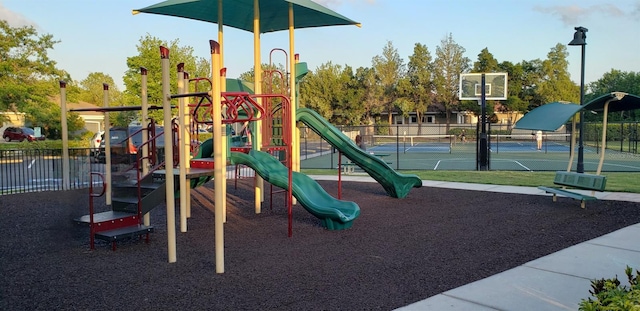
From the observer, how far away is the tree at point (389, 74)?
2554 inches

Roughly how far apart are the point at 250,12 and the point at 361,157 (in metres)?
4.08

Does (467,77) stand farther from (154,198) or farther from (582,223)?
(154,198)

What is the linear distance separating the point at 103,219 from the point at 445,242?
5141 mm

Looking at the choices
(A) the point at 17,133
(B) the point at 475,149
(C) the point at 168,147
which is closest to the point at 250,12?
(C) the point at 168,147

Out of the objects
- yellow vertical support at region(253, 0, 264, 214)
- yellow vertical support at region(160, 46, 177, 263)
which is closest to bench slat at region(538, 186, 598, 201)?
yellow vertical support at region(253, 0, 264, 214)

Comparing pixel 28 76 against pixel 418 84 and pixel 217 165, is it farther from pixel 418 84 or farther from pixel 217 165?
pixel 418 84

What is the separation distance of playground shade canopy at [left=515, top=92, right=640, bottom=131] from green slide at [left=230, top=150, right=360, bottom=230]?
3.70 metres

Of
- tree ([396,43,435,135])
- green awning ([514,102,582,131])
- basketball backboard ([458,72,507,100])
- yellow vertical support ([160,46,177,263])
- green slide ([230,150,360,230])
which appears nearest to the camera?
yellow vertical support ([160,46,177,263])

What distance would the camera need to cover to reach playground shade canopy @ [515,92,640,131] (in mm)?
9414

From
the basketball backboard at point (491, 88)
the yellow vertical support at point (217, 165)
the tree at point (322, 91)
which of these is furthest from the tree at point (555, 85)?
the yellow vertical support at point (217, 165)

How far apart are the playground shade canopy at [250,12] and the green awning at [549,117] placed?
411cm

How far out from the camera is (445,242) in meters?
7.52

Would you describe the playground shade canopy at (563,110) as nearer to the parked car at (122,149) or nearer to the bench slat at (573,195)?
the bench slat at (573,195)

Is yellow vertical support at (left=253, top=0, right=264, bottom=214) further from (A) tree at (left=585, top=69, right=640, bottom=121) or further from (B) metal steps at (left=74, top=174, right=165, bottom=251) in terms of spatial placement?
(A) tree at (left=585, top=69, right=640, bottom=121)
